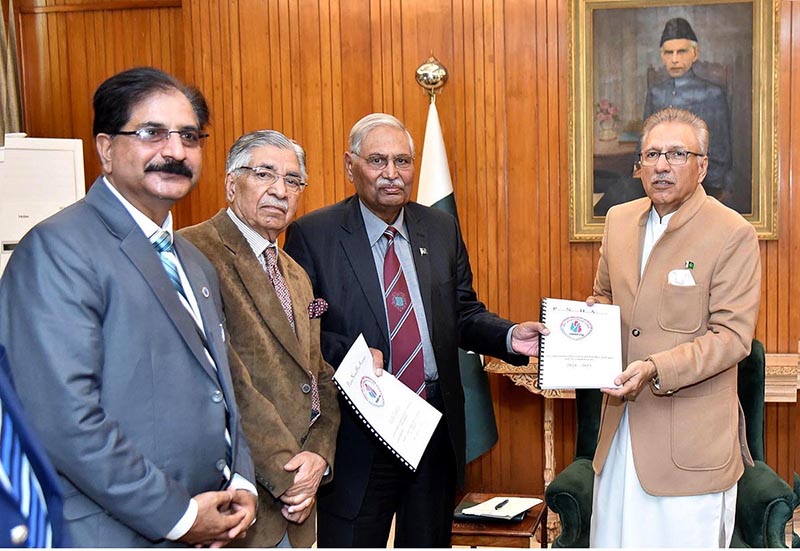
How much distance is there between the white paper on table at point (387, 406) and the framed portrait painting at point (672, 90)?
9.06 feet

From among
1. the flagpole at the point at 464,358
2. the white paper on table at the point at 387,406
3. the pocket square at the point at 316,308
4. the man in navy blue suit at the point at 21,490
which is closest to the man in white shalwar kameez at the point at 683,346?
the white paper on table at the point at 387,406

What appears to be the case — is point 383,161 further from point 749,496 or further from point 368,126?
point 749,496

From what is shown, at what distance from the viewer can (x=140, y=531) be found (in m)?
1.82

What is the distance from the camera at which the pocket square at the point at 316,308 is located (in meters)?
2.65

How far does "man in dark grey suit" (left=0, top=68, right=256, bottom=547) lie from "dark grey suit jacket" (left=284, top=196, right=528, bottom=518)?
781mm

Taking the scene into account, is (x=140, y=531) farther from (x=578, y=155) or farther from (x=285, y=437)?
(x=578, y=155)

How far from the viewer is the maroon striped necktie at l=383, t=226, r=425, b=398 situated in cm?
292

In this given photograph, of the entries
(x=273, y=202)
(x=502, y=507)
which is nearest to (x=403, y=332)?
(x=273, y=202)

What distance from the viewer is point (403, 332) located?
9.62ft

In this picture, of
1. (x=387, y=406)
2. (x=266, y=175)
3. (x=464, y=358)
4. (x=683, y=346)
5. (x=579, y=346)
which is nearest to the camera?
(x=266, y=175)

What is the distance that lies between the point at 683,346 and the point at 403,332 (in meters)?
0.92

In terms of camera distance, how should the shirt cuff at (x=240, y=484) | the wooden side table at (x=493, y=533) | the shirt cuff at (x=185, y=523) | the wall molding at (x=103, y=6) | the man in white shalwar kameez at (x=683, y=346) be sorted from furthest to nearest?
the wall molding at (x=103, y=6) < the wooden side table at (x=493, y=533) < the man in white shalwar kameez at (x=683, y=346) < the shirt cuff at (x=240, y=484) < the shirt cuff at (x=185, y=523)

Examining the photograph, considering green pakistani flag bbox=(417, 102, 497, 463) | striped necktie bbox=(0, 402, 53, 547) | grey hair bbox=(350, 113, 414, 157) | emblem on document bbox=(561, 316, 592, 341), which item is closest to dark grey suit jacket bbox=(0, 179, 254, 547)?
striped necktie bbox=(0, 402, 53, 547)

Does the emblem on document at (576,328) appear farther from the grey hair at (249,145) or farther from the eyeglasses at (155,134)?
the eyeglasses at (155,134)
